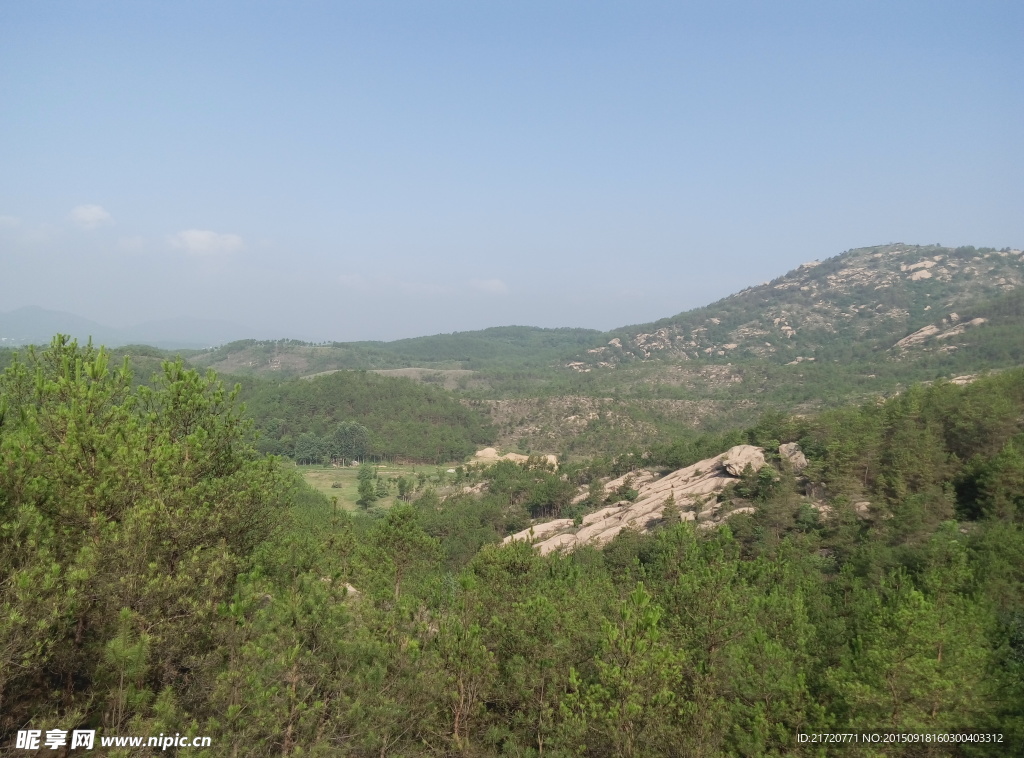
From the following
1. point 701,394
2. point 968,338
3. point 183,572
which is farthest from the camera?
point 701,394

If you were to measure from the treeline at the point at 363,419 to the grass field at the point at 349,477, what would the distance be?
13.8ft

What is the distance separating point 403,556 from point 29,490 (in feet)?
28.7

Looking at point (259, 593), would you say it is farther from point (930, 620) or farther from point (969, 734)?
point (969, 734)

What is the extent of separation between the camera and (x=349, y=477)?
255ft

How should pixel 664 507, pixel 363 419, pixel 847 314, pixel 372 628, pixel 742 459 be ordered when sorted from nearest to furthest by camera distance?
1. pixel 372 628
2. pixel 664 507
3. pixel 742 459
4. pixel 363 419
5. pixel 847 314

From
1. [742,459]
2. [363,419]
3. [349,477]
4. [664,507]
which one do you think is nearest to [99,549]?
[664,507]

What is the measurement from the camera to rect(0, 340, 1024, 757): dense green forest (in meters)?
6.90

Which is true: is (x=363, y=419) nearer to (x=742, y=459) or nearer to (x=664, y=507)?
(x=664, y=507)

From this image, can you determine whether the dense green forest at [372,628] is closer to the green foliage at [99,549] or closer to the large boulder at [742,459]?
the green foliage at [99,549]

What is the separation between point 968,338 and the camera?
321ft

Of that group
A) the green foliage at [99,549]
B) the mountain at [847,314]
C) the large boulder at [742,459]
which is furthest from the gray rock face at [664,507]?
the mountain at [847,314]

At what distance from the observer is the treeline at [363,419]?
89500 millimetres

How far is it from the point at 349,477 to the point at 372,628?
72438 millimetres

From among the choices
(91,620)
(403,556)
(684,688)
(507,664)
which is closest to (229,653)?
(91,620)
